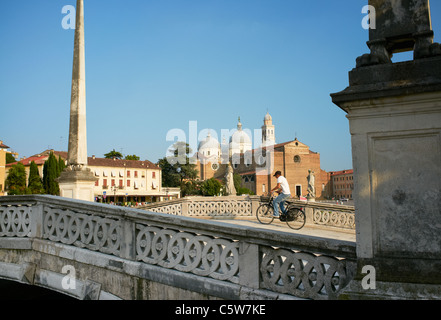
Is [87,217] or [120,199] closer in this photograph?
[87,217]

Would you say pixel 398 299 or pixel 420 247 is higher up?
pixel 420 247

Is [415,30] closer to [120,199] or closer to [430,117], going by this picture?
[430,117]

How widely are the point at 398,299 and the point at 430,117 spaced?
1404 mm

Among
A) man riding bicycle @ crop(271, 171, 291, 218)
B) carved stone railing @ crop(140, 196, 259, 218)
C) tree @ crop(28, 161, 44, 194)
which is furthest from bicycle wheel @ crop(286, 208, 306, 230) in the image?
tree @ crop(28, 161, 44, 194)

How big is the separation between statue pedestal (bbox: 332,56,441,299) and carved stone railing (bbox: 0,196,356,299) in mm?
291

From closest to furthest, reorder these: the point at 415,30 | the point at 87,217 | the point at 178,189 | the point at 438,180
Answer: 1. the point at 438,180
2. the point at 415,30
3. the point at 87,217
4. the point at 178,189

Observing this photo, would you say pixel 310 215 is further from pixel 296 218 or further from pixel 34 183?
pixel 34 183

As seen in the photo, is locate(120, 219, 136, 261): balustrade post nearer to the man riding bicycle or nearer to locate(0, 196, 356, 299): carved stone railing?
locate(0, 196, 356, 299): carved stone railing

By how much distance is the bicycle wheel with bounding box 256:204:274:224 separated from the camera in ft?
44.6

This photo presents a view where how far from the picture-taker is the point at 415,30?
120 inches

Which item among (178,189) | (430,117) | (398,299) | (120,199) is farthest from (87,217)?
(120,199)

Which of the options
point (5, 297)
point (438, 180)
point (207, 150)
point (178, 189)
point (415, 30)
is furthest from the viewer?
point (207, 150)

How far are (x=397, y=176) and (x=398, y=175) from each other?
11 mm

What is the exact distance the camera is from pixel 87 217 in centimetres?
488
